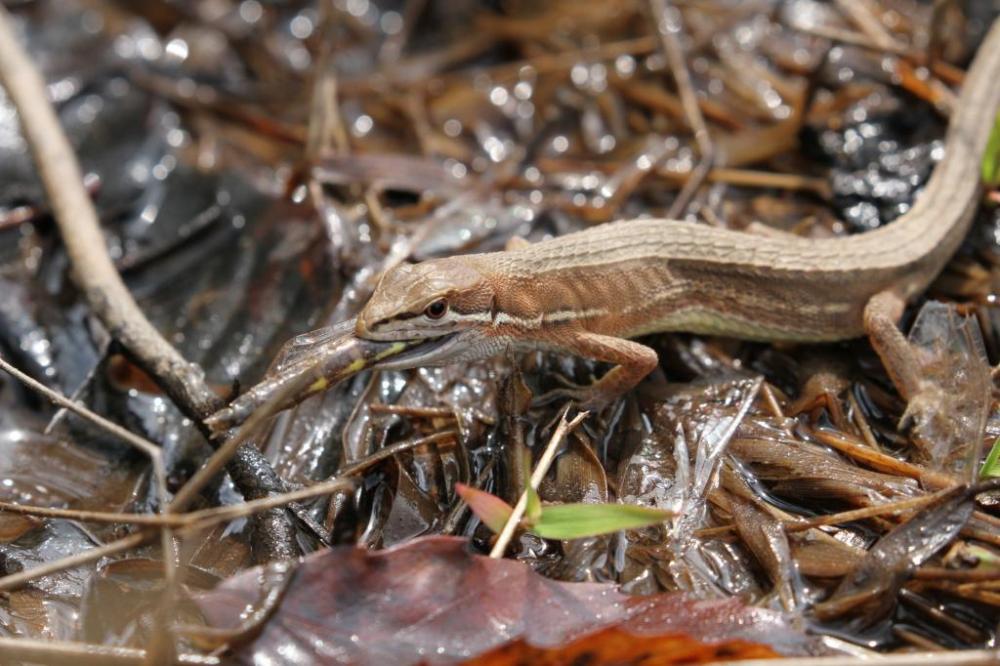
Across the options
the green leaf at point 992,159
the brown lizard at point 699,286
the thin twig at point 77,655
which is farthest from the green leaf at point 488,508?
the green leaf at point 992,159

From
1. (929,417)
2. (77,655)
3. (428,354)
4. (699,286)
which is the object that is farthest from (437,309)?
(929,417)

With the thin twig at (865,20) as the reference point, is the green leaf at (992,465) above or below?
below

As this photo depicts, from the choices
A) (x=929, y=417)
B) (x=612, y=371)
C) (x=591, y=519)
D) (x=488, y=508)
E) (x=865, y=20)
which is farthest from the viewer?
(x=865, y=20)

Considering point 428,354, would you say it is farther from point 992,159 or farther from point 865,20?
point 865,20

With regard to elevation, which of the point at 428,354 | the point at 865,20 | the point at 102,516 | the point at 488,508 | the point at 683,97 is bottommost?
the point at 488,508

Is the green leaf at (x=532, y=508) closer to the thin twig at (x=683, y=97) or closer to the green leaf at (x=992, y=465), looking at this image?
the green leaf at (x=992, y=465)

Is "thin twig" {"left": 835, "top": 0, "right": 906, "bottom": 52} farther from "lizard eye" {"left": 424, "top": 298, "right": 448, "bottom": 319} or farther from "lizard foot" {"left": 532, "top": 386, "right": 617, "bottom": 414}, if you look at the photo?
"lizard eye" {"left": 424, "top": 298, "right": 448, "bottom": 319}

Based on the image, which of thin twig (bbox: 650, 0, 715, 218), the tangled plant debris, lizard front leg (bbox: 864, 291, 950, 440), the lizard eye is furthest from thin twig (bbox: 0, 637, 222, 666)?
thin twig (bbox: 650, 0, 715, 218)
